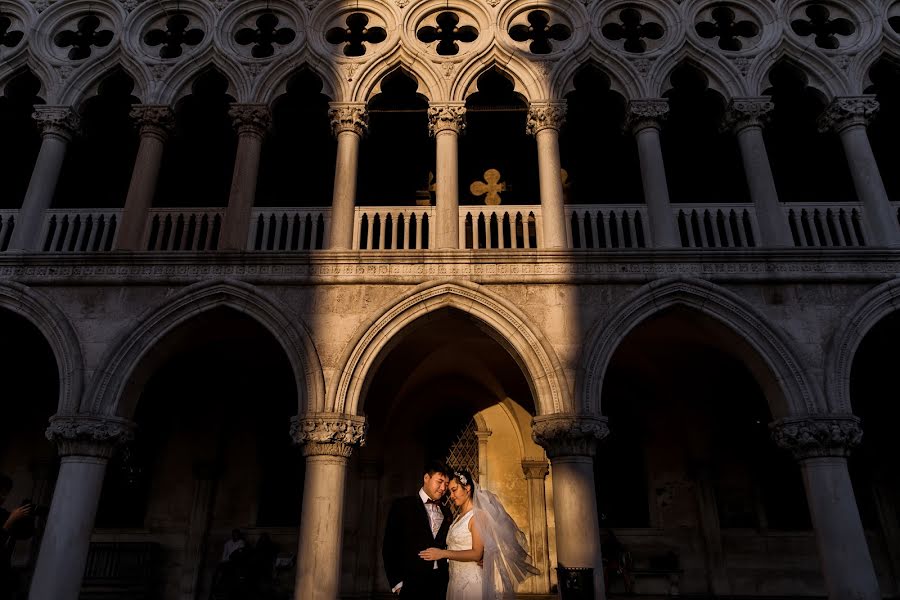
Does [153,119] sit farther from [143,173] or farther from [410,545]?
[410,545]

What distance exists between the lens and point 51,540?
8852 mm

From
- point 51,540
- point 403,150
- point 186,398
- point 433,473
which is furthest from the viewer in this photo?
point 403,150

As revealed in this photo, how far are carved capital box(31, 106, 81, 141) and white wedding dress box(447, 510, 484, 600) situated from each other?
32.4ft

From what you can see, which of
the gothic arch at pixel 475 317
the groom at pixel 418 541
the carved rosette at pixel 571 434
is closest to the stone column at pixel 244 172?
the gothic arch at pixel 475 317

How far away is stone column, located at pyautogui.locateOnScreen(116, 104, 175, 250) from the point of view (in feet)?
34.9

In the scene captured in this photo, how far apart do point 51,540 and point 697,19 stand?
43.7ft

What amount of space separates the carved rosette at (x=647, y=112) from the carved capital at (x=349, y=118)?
456cm

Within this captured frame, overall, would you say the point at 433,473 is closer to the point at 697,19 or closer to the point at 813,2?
the point at 697,19

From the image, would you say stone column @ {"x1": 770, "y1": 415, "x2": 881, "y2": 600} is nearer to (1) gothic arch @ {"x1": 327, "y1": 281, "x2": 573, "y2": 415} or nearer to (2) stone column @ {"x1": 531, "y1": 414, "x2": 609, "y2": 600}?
(2) stone column @ {"x1": 531, "y1": 414, "x2": 609, "y2": 600}

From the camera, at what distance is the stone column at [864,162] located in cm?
1033

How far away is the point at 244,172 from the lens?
11.0m

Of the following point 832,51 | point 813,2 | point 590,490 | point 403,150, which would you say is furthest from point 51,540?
point 813,2

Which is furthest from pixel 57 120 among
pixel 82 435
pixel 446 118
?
pixel 446 118

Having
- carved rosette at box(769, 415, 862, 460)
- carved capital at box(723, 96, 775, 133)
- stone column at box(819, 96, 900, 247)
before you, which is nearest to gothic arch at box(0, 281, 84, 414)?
carved rosette at box(769, 415, 862, 460)
